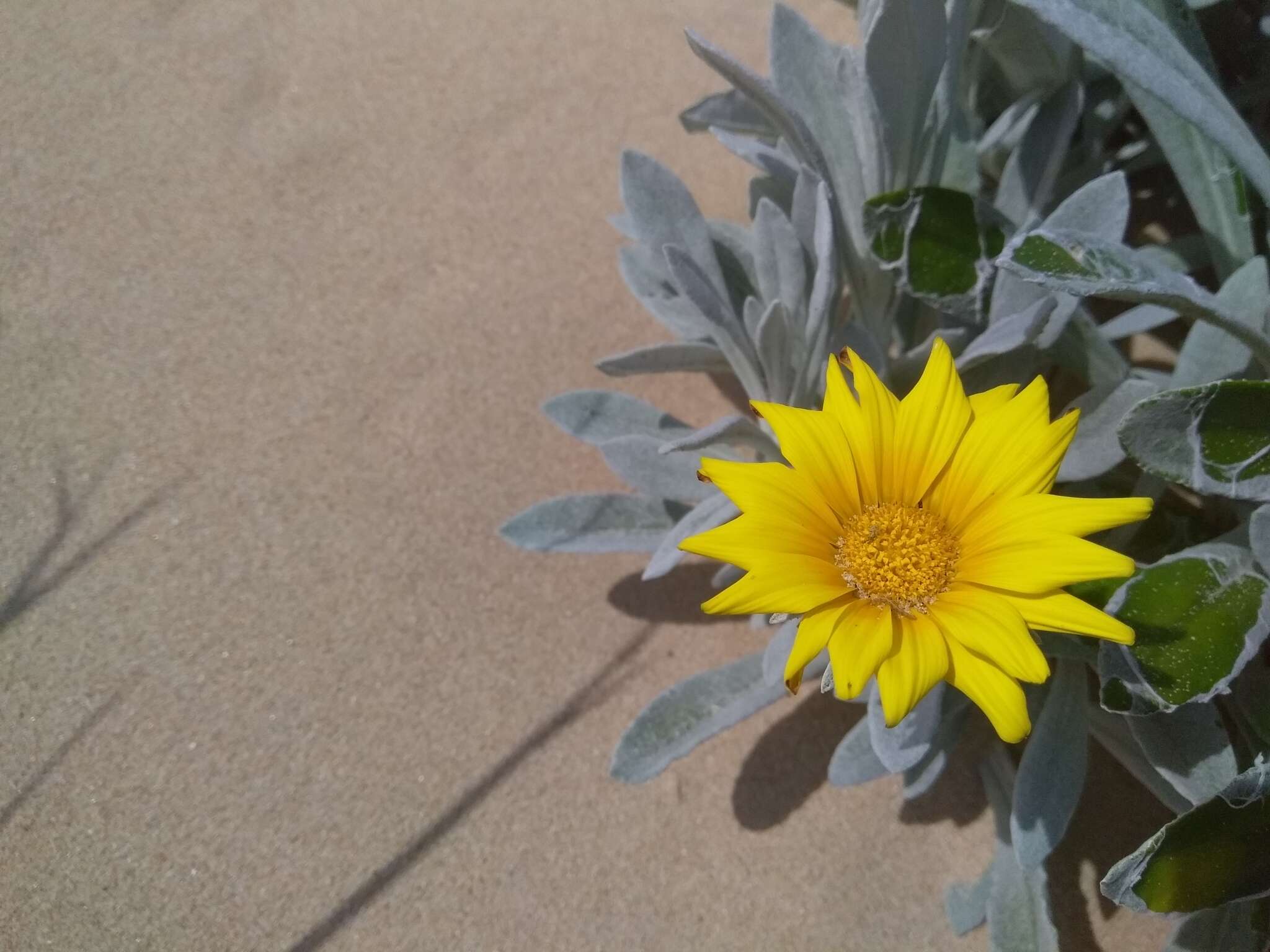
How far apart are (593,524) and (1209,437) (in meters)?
0.86

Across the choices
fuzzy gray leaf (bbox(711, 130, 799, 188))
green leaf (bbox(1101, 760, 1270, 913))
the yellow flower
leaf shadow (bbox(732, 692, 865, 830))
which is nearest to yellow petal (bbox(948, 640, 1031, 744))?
the yellow flower

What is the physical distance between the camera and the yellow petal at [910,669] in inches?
35.2

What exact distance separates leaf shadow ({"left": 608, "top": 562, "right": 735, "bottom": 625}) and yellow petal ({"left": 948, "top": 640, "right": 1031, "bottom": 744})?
0.77 metres

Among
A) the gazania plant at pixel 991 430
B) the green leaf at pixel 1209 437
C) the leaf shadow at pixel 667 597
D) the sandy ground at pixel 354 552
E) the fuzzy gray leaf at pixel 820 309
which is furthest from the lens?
the leaf shadow at pixel 667 597

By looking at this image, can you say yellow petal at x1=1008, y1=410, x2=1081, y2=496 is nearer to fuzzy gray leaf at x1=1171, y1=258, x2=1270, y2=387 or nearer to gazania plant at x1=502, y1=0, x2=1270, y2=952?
gazania plant at x1=502, y1=0, x2=1270, y2=952

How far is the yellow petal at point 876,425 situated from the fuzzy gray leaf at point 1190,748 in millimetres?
486

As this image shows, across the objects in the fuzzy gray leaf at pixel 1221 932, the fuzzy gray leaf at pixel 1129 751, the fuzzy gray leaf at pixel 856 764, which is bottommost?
the fuzzy gray leaf at pixel 1221 932

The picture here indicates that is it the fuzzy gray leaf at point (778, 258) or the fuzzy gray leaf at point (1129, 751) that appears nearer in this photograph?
the fuzzy gray leaf at point (1129, 751)

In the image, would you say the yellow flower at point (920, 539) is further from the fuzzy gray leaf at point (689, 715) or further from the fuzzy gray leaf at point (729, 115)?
the fuzzy gray leaf at point (729, 115)

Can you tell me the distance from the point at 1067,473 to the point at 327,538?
117cm

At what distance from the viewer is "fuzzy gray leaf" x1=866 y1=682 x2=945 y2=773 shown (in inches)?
48.4

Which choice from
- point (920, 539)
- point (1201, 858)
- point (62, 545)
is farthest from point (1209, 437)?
point (62, 545)

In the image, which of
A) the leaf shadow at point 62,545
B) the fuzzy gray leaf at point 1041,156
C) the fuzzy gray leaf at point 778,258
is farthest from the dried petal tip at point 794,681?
the leaf shadow at point 62,545

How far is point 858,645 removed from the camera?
932mm
